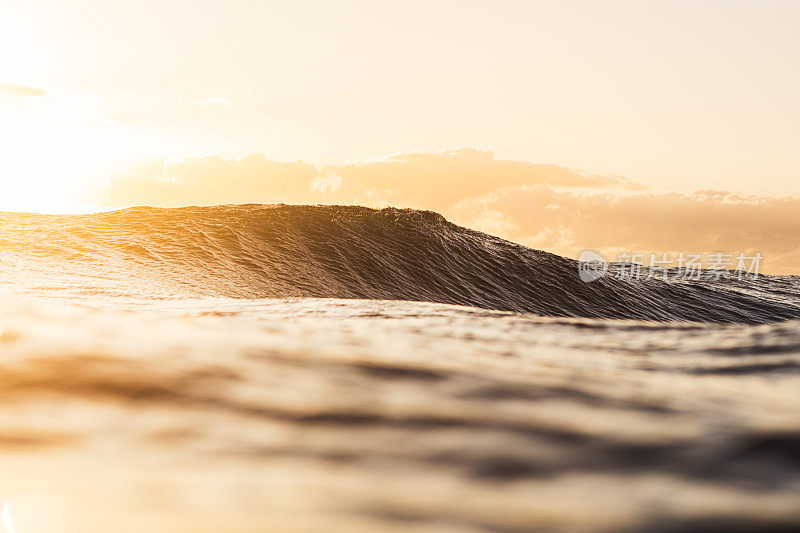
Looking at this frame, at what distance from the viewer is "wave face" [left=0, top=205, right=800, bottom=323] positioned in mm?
10430

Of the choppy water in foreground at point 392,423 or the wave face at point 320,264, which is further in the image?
the wave face at point 320,264

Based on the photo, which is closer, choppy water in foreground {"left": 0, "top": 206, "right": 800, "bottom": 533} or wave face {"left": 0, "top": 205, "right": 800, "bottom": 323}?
choppy water in foreground {"left": 0, "top": 206, "right": 800, "bottom": 533}

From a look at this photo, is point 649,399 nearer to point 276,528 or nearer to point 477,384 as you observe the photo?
point 477,384

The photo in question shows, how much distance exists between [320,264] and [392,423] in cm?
1200

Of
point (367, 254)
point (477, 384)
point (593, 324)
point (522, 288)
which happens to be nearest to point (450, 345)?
point (477, 384)

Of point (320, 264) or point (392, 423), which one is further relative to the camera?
point (320, 264)

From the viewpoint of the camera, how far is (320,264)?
43.9ft

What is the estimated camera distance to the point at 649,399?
1799mm

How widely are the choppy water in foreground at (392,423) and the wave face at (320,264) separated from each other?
605 cm

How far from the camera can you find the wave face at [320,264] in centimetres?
1043

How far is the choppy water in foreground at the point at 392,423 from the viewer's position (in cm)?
112

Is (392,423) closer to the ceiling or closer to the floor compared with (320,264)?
closer to the floor

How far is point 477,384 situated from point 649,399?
516mm

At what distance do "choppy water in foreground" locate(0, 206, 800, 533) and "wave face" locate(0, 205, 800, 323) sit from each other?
238 inches
